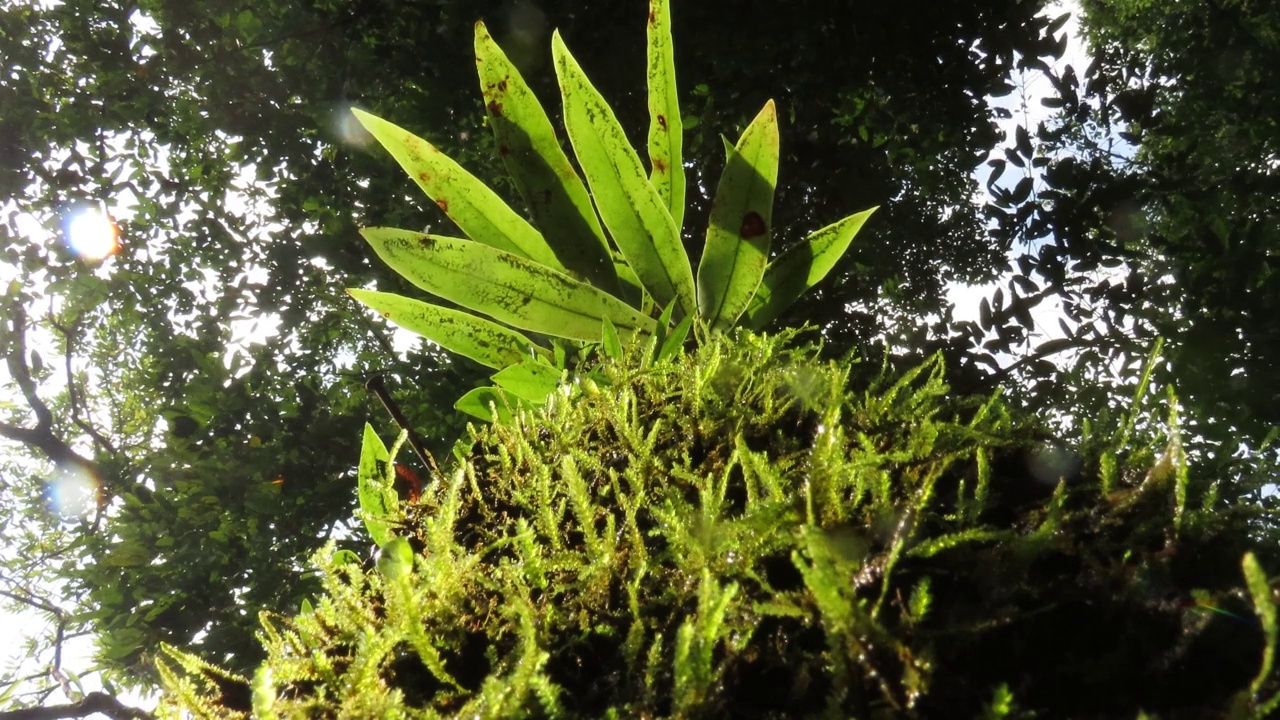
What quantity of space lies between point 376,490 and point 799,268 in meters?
0.72

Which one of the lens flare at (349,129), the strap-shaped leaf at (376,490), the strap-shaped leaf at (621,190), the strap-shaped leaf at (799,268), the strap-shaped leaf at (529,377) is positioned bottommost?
the strap-shaped leaf at (376,490)

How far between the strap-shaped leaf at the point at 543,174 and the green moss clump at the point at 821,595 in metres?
0.50

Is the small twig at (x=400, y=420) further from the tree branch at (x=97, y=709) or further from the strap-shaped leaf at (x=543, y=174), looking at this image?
the tree branch at (x=97, y=709)

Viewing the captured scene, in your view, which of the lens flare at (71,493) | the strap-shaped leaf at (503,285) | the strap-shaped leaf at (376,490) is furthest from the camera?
the lens flare at (71,493)

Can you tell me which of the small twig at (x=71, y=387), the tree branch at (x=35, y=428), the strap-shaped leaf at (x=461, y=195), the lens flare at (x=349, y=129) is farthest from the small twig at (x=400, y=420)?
the tree branch at (x=35, y=428)

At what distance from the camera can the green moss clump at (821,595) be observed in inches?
15.6

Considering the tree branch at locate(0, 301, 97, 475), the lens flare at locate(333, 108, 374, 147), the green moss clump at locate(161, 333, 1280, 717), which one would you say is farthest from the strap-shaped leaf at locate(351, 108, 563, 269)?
the tree branch at locate(0, 301, 97, 475)

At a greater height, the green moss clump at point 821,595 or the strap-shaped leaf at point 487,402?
the strap-shaped leaf at point 487,402

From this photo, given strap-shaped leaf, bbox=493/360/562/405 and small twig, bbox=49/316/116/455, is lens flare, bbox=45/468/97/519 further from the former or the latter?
strap-shaped leaf, bbox=493/360/562/405

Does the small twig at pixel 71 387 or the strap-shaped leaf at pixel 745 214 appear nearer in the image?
the strap-shaped leaf at pixel 745 214

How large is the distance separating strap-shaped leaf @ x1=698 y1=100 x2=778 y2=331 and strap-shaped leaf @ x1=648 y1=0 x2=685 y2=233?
0.08 m

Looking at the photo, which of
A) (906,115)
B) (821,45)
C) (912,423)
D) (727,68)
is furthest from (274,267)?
(912,423)

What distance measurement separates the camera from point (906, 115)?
2.71 metres

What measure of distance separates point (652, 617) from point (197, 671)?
439 millimetres
